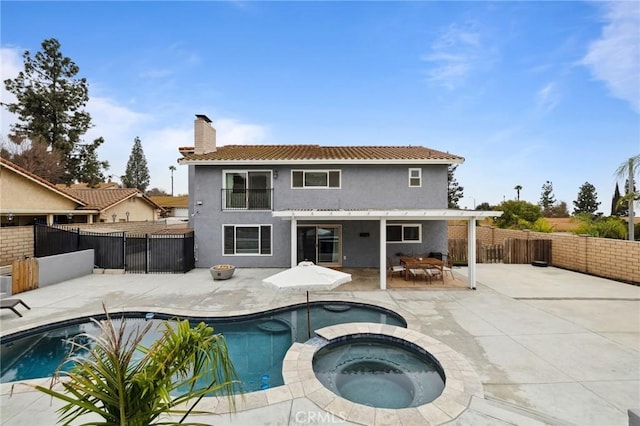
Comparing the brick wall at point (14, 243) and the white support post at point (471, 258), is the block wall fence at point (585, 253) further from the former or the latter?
the white support post at point (471, 258)

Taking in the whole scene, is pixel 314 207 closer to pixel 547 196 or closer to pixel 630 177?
pixel 630 177

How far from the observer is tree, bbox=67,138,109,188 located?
31.2m

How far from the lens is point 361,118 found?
2564cm

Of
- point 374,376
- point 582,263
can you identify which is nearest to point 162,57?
point 374,376

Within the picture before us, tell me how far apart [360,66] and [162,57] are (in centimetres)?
1372

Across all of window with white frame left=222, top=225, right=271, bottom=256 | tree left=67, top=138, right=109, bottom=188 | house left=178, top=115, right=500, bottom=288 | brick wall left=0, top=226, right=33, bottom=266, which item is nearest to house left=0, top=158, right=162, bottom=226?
brick wall left=0, top=226, right=33, bottom=266

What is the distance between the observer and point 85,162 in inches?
1243

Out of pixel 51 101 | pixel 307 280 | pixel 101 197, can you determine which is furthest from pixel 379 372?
pixel 51 101

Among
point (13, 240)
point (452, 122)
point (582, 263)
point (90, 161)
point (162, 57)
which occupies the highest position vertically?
point (162, 57)

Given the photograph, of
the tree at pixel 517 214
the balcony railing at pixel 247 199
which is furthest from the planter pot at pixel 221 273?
the tree at pixel 517 214

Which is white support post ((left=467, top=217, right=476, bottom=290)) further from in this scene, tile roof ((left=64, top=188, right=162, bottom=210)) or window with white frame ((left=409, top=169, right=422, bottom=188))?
tile roof ((left=64, top=188, right=162, bottom=210))

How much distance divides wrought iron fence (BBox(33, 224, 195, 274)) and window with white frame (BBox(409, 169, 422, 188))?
13226 millimetres

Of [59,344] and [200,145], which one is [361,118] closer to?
[200,145]

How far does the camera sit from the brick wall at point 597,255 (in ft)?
41.3
